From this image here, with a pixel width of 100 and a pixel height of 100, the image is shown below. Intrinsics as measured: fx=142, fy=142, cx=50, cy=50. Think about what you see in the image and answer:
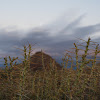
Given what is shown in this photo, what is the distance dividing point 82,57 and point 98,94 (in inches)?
115

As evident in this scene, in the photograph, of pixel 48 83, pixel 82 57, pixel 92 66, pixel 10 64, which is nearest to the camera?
pixel 82 57

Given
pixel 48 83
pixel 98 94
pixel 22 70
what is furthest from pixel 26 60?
pixel 98 94

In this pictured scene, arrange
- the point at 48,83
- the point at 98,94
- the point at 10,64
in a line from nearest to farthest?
the point at 10,64, the point at 48,83, the point at 98,94

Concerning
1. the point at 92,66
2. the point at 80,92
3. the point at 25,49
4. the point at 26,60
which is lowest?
the point at 80,92

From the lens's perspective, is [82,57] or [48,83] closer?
[82,57]

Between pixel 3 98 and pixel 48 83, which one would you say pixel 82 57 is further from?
pixel 3 98

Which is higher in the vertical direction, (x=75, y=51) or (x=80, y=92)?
(x=75, y=51)

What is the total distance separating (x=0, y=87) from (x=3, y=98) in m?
0.39

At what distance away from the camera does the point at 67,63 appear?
5027 millimetres

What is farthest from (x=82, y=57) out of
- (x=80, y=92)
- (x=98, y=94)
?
(x=98, y=94)

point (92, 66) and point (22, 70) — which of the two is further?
point (92, 66)

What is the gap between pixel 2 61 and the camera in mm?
4445

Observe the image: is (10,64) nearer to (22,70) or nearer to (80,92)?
(22,70)

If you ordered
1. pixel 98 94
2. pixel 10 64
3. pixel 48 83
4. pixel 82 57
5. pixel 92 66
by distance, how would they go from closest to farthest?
1. pixel 82 57
2. pixel 92 66
3. pixel 10 64
4. pixel 48 83
5. pixel 98 94
